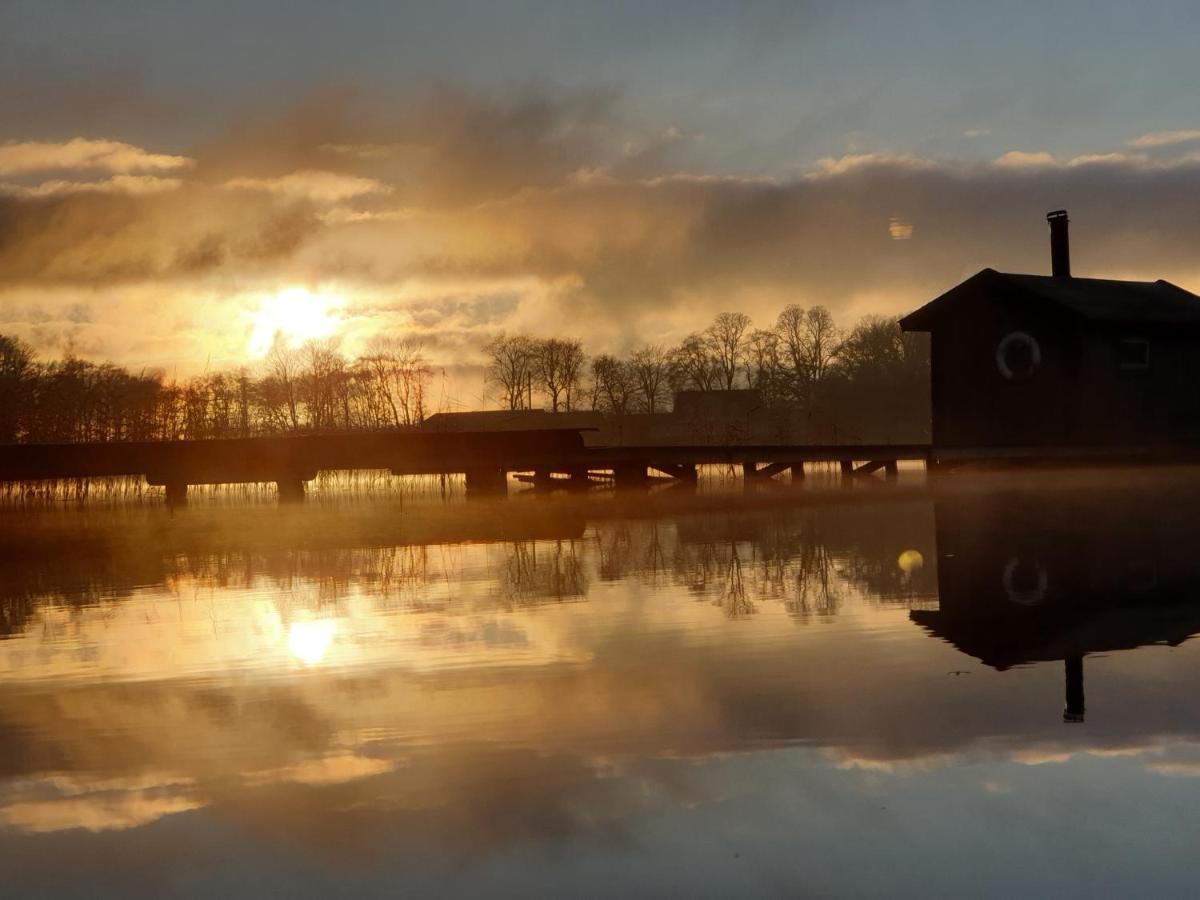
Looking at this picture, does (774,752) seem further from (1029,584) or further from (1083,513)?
(1083,513)

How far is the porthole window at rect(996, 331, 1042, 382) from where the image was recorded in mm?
32438

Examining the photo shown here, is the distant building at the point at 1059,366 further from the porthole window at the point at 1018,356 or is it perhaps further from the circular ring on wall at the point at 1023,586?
the circular ring on wall at the point at 1023,586

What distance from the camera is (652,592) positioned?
12148 mm

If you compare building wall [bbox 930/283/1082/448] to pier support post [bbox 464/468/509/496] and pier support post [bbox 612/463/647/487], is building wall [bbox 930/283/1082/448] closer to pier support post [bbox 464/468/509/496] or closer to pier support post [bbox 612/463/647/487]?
pier support post [bbox 612/463/647/487]

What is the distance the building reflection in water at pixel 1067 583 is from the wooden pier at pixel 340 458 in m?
12.4

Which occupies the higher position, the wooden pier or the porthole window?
the porthole window

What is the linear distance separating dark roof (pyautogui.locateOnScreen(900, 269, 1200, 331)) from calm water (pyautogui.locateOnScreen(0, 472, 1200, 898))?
62.4 ft

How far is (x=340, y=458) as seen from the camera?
29.0 meters

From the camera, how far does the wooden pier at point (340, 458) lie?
86.7 feet

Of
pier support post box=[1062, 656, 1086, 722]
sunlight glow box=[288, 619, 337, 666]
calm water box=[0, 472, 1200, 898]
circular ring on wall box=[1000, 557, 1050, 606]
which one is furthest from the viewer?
circular ring on wall box=[1000, 557, 1050, 606]

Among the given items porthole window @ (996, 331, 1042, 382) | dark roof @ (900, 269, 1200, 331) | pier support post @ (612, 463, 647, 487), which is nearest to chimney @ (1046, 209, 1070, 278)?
dark roof @ (900, 269, 1200, 331)

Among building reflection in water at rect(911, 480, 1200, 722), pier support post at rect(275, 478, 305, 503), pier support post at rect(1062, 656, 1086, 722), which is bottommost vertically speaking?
pier support post at rect(1062, 656, 1086, 722)

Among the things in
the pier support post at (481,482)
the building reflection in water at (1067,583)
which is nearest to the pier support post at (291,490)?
the pier support post at (481,482)

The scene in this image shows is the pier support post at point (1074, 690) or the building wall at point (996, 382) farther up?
the building wall at point (996, 382)
